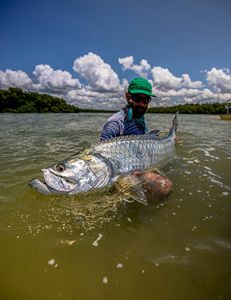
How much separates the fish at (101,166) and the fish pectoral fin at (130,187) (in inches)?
0.7

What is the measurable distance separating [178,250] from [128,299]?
3.19 ft

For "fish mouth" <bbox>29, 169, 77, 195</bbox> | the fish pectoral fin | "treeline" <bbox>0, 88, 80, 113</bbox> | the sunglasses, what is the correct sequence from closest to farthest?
"fish mouth" <bbox>29, 169, 77, 195</bbox>
the fish pectoral fin
the sunglasses
"treeline" <bbox>0, 88, 80, 113</bbox>

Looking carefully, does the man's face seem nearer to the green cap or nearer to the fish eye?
the green cap

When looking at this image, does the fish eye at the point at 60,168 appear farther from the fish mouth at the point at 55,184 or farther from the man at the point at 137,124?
the man at the point at 137,124

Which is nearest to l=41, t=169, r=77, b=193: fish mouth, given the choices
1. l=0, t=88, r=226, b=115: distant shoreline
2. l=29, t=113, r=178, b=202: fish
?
l=29, t=113, r=178, b=202: fish

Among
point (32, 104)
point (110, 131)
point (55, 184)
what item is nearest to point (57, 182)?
point (55, 184)

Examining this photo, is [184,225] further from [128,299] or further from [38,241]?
[38,241]

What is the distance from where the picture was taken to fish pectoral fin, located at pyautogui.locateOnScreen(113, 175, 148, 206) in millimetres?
3682

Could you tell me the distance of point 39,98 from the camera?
9150cm

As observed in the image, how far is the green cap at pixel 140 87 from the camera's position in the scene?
15.2ft

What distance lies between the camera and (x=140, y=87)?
464 cm

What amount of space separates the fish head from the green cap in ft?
6.26

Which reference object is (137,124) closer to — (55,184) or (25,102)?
(55,184)

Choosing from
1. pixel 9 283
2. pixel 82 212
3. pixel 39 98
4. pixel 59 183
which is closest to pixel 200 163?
pixel 82 212
